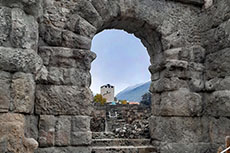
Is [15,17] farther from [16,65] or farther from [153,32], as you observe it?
[153,32]

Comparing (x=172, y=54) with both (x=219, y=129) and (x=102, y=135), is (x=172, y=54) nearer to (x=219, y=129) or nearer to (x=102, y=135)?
(x=219, y=129)

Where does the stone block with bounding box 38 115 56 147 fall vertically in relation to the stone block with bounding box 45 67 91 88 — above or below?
below

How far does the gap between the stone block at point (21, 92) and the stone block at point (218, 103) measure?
11.6 ft

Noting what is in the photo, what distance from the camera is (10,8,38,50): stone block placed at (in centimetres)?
277

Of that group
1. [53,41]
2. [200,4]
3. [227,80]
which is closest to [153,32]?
[200,4]

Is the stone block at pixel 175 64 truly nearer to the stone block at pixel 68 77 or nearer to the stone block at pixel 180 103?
the stone block at pixel 180 103

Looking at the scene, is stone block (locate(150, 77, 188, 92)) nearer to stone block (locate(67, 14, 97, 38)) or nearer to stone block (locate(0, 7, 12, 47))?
stone block (locate(67, 14, 97, 38))

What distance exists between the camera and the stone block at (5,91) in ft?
8.54

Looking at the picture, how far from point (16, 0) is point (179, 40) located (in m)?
3.48

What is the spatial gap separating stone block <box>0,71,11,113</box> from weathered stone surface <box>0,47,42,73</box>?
0.08 m

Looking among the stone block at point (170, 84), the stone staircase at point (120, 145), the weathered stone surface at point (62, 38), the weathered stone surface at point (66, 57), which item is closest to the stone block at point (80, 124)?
the stone staircase at point (120, 145)

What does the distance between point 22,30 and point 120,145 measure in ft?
→ 10.4

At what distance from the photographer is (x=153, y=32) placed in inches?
206

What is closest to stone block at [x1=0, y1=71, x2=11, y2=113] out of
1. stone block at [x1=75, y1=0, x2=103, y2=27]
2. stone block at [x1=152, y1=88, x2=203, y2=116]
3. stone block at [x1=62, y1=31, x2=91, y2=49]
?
stone block at [x1=62, y1=31, x2=91, y2=49]
